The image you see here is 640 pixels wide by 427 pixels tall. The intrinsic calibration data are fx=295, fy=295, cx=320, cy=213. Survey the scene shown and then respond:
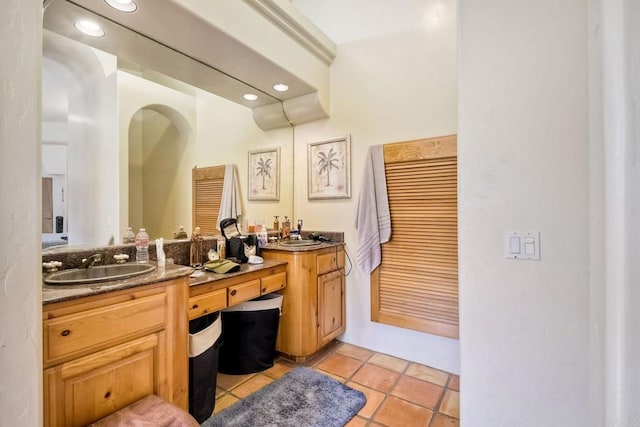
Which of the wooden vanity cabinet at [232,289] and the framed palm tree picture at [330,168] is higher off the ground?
the framed palm tree picture at [330,168]

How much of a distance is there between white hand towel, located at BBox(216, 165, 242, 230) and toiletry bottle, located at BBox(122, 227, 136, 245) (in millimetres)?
696

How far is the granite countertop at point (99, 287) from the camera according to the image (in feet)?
3.50

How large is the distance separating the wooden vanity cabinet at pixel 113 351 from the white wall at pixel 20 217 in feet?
0.99

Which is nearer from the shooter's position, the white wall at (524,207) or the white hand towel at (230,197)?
the white wall at (524,207)

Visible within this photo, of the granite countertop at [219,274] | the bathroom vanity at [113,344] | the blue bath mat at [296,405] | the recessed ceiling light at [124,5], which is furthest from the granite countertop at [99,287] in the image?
the recessed ceiling light at [124,5]

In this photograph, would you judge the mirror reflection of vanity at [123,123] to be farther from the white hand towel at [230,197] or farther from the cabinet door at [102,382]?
the cabinet door at [102,382]

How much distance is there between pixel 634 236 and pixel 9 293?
129cm

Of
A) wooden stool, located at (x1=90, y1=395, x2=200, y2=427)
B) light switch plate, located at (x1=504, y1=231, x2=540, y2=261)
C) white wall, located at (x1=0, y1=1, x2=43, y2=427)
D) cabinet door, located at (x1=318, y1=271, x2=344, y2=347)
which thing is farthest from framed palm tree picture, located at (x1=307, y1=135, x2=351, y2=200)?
white wall, located at (x1=0, y1=1, x2=43, y2=427)

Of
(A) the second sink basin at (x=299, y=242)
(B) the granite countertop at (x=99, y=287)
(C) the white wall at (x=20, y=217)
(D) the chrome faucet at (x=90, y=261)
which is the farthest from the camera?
(A) the second sink basin at (x=299, y=242)

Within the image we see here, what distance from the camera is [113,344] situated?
119 centimetres

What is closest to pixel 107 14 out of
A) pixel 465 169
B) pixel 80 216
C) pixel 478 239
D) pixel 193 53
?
pixel 193 53

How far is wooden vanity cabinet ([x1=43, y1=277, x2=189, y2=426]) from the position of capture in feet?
3.45

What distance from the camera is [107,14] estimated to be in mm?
1526

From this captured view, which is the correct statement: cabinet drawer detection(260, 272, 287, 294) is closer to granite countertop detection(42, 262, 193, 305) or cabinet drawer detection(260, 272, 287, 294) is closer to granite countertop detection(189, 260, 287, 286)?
granite countertop detection(189, 260, 287, 286)
